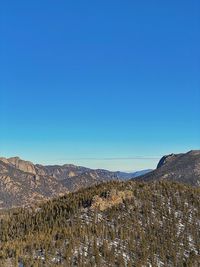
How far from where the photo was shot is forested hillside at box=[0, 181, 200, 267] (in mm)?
95250

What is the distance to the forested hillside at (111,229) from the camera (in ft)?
313

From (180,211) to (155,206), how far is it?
741cm

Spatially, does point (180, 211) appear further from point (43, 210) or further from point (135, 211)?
point (43, 210)

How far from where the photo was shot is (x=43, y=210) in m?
138

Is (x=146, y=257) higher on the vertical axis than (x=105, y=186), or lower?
lower

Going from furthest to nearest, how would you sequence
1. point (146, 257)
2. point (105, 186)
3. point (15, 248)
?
point (105, 186), point (146, 257), point (15, 248)

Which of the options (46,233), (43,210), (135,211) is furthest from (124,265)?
(43,210)

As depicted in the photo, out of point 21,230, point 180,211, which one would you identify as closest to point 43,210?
point 21,230

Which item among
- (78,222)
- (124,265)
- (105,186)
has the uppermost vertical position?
(105,186)

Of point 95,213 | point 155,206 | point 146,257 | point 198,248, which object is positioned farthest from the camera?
point 155,206

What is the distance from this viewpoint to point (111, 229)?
112375 mm

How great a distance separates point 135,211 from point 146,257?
22.6 meters

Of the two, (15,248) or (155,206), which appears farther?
(155,206)

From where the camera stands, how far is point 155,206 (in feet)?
425
